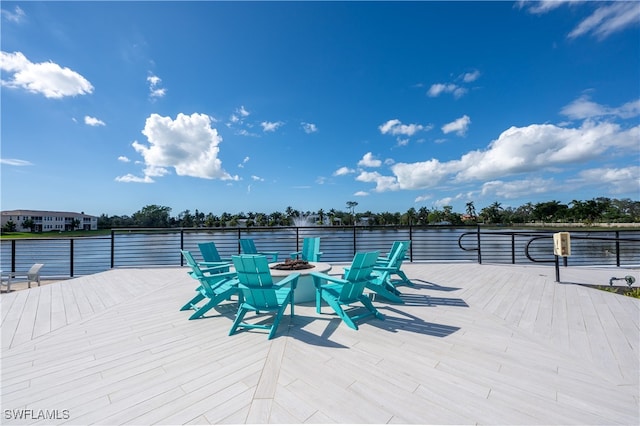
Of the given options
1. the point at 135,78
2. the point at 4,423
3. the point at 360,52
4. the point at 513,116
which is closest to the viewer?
the point at 4,423

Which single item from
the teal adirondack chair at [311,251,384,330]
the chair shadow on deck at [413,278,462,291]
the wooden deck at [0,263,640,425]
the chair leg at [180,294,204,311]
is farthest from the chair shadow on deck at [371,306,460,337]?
the chair leg at [180,294,204,311]

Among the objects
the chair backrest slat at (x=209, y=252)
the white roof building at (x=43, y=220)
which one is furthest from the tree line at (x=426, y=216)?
the chair backrest slat at (x=209, y=252)

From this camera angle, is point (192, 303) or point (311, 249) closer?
point (192, 303)

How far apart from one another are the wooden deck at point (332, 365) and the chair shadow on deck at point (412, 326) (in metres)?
0.02

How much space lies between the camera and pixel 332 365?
6.88 ft

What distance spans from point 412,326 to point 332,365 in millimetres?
1264

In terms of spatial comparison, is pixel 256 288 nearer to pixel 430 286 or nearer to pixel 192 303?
pixel 192 303

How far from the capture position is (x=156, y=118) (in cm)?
1136

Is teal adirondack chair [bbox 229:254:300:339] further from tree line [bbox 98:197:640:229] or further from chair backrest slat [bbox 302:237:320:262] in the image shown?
tree line [bbox 98:197:640:229]

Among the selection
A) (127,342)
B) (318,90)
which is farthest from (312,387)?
(318,90)

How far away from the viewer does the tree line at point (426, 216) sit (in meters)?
51.6

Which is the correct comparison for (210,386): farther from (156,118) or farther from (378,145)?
(378,145)

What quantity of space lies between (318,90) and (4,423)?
14721 millimetres

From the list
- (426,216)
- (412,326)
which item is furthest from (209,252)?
(426,216)
